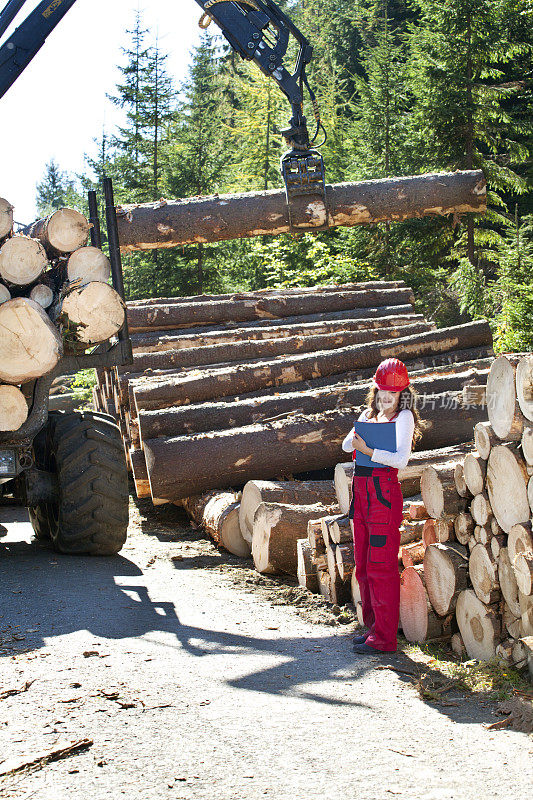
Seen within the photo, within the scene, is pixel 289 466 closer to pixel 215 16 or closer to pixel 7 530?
pixel 7 530

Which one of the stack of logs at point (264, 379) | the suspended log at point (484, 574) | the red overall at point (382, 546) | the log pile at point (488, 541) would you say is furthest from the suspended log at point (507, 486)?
the stack of logs at point (264, 379)

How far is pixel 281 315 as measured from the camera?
468 inches

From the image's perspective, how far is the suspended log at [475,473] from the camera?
13.9ft

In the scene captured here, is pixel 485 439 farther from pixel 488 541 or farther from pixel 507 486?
pixel 488 541

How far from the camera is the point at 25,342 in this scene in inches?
220

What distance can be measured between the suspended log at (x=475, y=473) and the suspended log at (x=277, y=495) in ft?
7.83

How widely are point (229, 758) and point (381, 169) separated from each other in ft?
67.7

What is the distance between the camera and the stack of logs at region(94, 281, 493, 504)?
298 inches

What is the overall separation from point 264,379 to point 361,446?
438 cm

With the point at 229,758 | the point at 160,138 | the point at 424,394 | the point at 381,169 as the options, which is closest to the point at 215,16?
the point at 424,394

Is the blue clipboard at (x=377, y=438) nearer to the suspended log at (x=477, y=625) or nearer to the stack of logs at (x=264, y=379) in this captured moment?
the suspended log at (x=477, y=625)

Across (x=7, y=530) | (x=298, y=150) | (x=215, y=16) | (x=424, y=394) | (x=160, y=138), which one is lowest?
(x=7, y=530)

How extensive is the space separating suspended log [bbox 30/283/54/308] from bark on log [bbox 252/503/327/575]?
2270 millimetres

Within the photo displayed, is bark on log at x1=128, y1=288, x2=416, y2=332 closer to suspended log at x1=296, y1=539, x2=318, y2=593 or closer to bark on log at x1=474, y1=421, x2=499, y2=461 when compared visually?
suspended log at x1=296, y1=539, x2=318, y2=593
